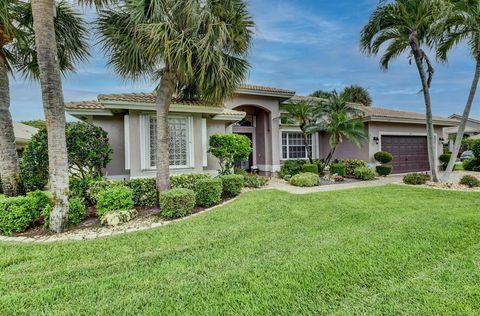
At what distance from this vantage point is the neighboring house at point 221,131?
1015 cm

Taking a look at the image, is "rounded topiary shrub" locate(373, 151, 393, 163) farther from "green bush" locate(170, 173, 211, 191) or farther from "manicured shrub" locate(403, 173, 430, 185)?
"green bush" locate(170, 173, 211, 191)

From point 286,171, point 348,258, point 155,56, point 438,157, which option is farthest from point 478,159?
point 155,56

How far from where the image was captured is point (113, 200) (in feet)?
Result: 23.9

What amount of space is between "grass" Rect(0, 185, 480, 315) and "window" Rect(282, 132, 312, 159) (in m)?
11.2

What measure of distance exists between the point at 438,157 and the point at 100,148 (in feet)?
82.0

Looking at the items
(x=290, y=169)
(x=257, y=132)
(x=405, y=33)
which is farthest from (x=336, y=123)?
(x=257, y=132)

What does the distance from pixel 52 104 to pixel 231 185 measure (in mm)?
6355

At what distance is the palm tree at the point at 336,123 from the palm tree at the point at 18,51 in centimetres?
1266

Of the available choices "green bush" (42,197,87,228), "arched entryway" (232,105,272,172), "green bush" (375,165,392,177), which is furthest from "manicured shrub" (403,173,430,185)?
"green bush" (42,197,87,228)

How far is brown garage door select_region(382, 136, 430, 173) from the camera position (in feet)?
57.8

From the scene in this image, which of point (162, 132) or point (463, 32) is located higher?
point (463, 32)

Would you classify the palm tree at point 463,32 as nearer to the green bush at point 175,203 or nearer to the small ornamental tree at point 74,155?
the green bush at point 175,203

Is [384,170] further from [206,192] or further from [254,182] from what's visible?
[206,192]

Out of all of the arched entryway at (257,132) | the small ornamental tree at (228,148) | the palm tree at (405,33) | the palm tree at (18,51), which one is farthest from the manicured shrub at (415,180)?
the palm tree at (18,51)
